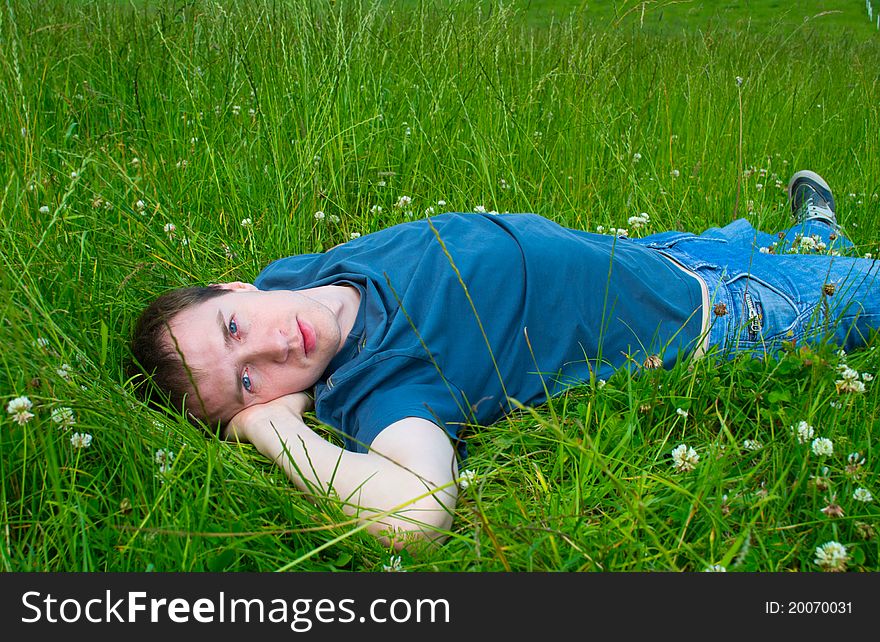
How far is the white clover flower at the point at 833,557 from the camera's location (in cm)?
152

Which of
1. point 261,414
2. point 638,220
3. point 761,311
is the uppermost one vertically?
point 638,220

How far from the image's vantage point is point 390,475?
1885mm

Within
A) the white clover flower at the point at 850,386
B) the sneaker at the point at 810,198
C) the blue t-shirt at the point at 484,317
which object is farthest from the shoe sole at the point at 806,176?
the white clover flower at the point at 850,386

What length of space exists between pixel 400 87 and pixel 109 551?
3.02 metres

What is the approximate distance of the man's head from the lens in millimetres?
2268

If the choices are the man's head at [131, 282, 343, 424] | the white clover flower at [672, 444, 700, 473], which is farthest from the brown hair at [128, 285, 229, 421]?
the white clover flower at [672, 444, 700, 473]

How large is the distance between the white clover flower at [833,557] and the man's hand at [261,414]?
4.68 ft

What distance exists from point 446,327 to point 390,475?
571mm

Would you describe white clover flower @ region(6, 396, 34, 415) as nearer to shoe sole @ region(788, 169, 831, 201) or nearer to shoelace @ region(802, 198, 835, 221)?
shoelace @ region(802, 198, 835, 221)

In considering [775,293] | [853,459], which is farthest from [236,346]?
[775,293]

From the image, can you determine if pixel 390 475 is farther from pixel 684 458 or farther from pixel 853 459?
pixel 853 459

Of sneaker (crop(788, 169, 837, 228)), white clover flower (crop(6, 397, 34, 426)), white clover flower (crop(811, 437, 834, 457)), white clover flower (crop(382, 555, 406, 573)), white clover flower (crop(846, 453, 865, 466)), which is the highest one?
white clover flower (crop(6, 397, 34, 426))

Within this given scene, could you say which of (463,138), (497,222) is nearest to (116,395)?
(497,222)

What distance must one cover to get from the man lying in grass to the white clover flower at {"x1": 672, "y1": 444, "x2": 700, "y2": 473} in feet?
1.45
